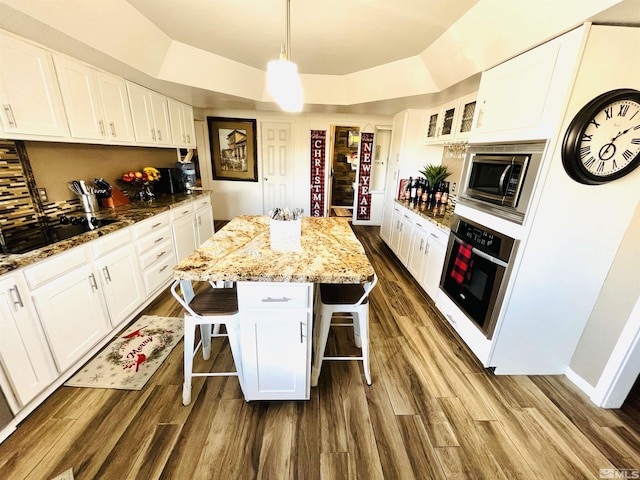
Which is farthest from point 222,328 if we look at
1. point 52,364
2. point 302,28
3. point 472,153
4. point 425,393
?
point 302,28

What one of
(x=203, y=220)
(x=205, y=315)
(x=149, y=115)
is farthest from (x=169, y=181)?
(x=205, y=315)

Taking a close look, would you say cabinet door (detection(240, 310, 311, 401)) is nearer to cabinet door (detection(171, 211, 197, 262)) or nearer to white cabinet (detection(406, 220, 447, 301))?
white cabinet (detection(406, 220, 447, 301))

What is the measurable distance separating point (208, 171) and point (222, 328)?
3.85m

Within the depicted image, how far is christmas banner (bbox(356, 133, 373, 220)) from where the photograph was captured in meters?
4.91

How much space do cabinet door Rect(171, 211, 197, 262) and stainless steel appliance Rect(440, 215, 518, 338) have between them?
2.92 m

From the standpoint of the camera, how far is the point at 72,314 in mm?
1673

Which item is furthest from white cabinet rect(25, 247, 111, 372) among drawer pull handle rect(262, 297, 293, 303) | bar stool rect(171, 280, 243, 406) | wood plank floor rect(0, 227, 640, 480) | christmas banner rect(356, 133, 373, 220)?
christmas banner rect(356, 133, 373, 220)

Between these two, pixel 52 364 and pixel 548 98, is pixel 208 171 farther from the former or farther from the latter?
pixel 548 98

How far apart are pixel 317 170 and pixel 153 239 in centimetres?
338

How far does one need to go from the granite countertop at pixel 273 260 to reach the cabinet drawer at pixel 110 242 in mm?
896

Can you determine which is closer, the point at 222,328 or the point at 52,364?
the point at 52,364

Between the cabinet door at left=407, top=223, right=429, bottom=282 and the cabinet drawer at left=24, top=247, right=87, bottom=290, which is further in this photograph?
the cabinet door at left=407, top=223, right=429, bottom=282

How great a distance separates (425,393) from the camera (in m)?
1.69

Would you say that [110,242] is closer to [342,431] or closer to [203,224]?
[203,224]
